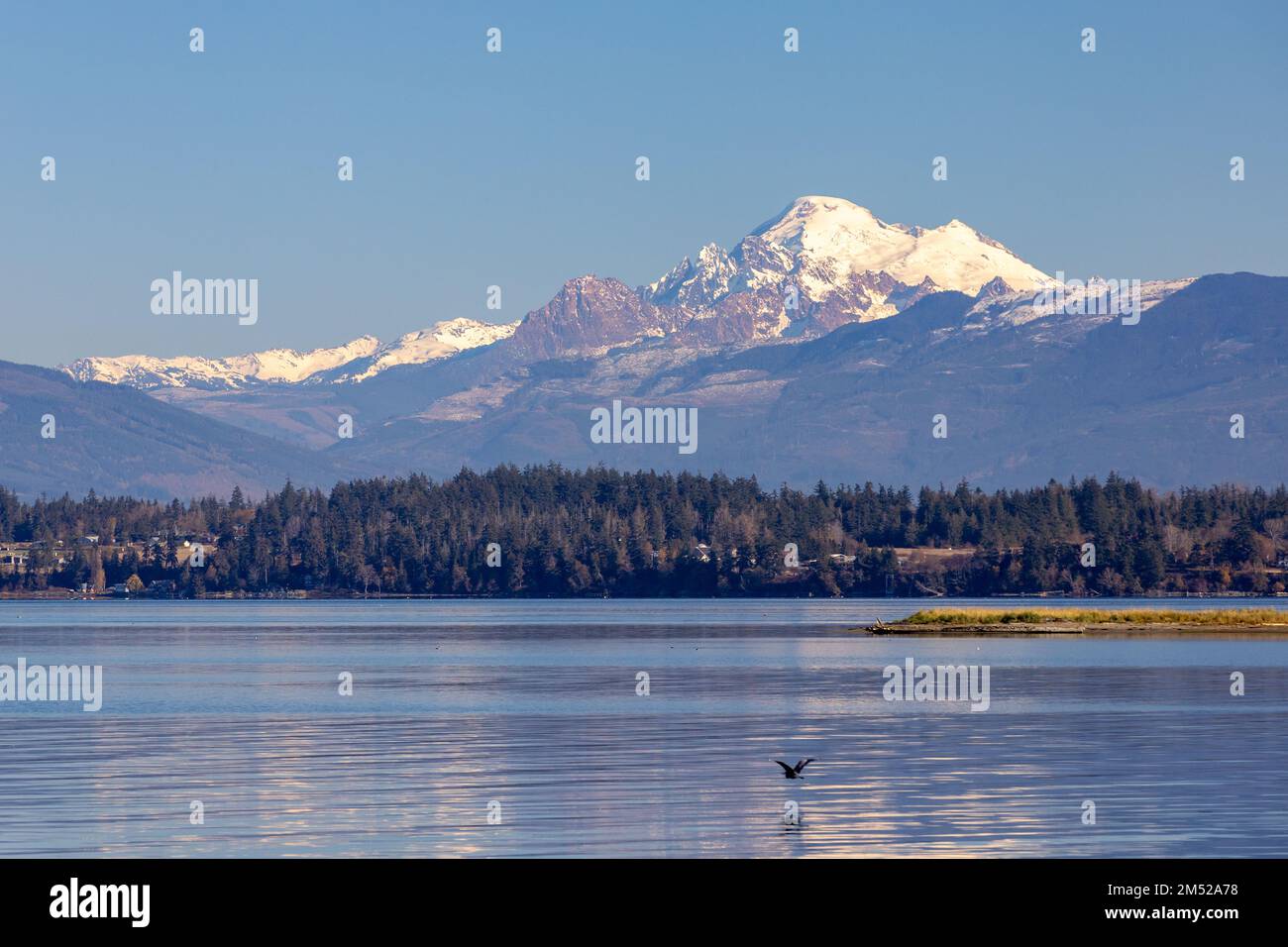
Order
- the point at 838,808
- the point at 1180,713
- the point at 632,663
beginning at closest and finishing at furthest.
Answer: the point at 838,808, the point at 1180,713, the point at 632,663

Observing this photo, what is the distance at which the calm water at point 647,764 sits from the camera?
1853 inches

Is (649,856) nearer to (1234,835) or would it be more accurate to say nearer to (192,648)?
(1234,835)

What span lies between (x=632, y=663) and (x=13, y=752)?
68.6m

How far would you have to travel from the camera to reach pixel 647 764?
64625mm

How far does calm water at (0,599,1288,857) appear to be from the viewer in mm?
47062

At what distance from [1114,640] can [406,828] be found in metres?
126

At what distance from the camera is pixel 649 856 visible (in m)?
44.0

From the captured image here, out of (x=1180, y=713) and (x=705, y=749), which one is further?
(x=1180, y=713)

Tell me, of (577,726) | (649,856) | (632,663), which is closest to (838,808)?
(649,856)
